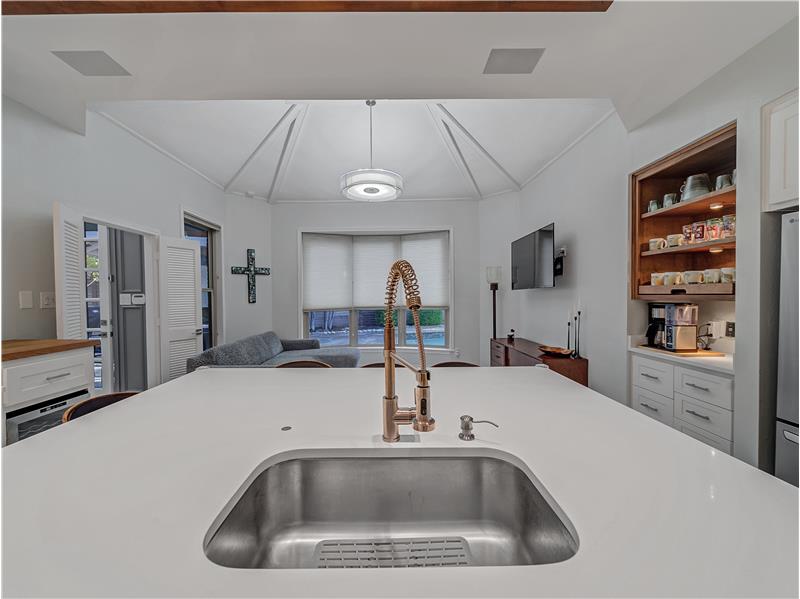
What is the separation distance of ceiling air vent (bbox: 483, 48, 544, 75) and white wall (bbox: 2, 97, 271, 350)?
306 cm

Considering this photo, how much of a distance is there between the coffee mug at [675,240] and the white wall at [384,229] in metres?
2.99

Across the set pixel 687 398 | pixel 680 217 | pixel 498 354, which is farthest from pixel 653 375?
pixel 498 354

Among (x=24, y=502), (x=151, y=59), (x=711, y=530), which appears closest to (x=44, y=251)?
(x=151, y=59)

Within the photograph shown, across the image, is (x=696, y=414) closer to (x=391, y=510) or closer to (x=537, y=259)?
(x=537, y=259)

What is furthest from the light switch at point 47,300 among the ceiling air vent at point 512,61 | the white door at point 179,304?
the ceiling air vent at point 512,61

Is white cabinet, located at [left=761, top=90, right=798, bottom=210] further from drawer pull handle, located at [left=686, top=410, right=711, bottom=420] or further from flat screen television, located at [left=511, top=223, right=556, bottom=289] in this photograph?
flat screen television, located at [left=511, top=223, right=556, bottom=289]

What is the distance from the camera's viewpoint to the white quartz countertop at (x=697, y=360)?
6.91ft

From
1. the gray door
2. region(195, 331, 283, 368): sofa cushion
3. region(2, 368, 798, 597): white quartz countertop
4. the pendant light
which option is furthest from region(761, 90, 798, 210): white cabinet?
the gray door

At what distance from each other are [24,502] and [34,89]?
115 inches

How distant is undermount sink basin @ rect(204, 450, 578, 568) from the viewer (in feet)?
2.61

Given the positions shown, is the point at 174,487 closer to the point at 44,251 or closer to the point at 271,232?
the point at 44,251

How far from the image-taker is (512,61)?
2049 millimetres

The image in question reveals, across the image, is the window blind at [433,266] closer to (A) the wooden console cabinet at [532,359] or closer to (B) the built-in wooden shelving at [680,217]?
(A) the wooden console cabinet at [532,359]

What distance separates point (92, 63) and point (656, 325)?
13.4 ft
